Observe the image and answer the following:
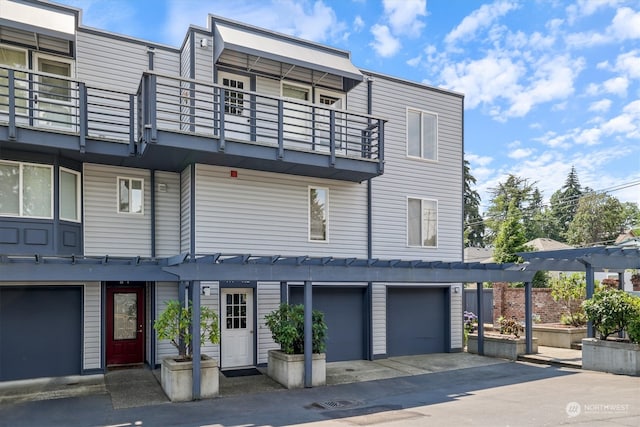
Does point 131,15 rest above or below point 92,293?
above

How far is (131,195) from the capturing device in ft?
38.9

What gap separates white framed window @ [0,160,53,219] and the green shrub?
1325 cm

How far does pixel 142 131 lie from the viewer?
10.5 metres

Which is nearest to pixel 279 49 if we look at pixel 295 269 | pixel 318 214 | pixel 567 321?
pixel 318 214

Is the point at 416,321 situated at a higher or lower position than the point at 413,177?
lower

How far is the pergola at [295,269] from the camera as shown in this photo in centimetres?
909

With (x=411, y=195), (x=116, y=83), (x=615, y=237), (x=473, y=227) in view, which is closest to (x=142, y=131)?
(x=116, y=83)

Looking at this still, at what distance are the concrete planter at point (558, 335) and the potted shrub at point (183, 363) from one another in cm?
1148

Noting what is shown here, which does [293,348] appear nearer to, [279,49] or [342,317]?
[342,317]

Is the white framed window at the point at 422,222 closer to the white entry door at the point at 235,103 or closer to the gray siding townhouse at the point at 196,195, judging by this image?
the gray siding townhouse at the point at 196,195

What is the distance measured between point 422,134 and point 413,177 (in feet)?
4.82

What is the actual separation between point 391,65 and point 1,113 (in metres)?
11.0

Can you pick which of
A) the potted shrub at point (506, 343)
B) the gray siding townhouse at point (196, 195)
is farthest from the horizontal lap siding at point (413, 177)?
the potted shrub at point (506, 343)

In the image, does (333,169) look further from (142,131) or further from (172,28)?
(172,28)
